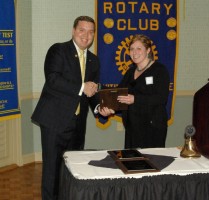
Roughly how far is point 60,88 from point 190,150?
1.28m

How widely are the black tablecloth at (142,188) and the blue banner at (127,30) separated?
3.19 meters

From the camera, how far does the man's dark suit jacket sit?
3469mm

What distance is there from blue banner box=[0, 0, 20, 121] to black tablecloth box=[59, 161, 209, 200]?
2.88 m

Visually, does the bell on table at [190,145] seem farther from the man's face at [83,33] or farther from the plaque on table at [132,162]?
the man's face at [83,33]

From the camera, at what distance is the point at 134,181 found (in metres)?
2.36

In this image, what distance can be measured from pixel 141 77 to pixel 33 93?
7.87 feet

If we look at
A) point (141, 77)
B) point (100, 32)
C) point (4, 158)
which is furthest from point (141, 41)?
point (4, 158)

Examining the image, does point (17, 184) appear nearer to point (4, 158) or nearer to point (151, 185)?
Answer: point (4, 158)

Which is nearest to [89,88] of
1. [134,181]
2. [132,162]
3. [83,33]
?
[83,33]

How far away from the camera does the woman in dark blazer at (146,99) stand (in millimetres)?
3502

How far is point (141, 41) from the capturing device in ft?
11.5

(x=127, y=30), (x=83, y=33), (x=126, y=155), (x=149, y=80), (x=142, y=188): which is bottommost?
(x=142, y=188)

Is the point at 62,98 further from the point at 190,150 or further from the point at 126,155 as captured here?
the point at 190,150

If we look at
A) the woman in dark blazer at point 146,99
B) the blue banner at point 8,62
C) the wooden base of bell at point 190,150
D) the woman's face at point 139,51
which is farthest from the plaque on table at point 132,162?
the blue banner at point 8,62
